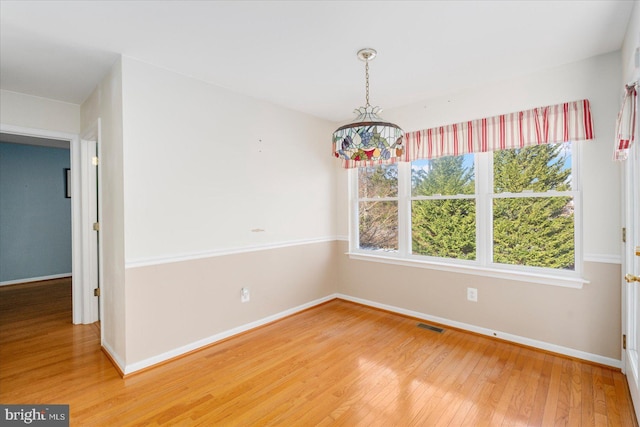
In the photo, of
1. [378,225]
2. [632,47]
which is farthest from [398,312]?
[632,47]

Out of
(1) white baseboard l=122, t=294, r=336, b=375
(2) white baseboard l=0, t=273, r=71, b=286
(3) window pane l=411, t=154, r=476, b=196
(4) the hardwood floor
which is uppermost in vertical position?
(3) window pane l=411, t=154, r=476, b=196

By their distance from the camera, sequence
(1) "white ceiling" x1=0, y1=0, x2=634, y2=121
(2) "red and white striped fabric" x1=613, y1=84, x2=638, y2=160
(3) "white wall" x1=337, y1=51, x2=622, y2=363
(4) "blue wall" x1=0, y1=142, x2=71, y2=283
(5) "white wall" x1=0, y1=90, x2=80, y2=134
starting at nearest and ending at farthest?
1. (2) "red and white striped fabric" x1=613, y1=84, x2=638, y2=160
2. (1) "white ceiling" x1=0, y1=0, x2=634, y2=121
3. (3) "white wall" x1=337, y1=51, x2=622, y2=363
4. (5) "white wall" x1=0, y1=90, x2=80, y2=134
5. (4) "blue wall" x1=0, y1=142, x2=71, y2=283

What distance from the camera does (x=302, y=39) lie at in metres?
2.22

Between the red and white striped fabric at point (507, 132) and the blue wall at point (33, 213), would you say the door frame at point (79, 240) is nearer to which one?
the blue wall at point (33, 213)

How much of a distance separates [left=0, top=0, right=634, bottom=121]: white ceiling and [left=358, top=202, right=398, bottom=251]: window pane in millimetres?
1520

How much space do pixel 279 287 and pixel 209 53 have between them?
8.12 ft

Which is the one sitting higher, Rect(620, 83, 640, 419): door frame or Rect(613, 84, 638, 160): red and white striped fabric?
Rect(613, 84, 638, 160): red and white striped fabric

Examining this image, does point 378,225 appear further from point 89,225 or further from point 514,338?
point 89,225

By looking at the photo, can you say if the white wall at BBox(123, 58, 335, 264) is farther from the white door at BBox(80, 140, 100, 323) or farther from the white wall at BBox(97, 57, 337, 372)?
the white door at BBox(80, 140, 100, 323)

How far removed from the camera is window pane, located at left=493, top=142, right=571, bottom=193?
2.73 m

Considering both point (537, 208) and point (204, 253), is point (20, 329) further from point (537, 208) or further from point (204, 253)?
point (537, 208)

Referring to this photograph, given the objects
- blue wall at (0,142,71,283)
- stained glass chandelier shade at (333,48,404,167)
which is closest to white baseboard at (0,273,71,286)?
blue wall at (0,142,71,283)

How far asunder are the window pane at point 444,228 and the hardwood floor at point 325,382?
860 millimetres

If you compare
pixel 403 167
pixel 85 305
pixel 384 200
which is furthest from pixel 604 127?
pixel 85 305
